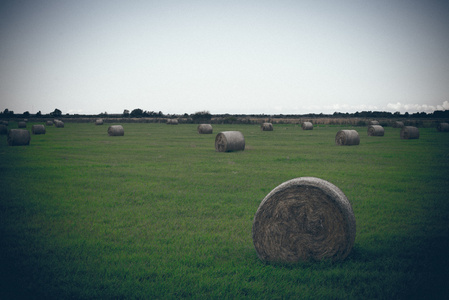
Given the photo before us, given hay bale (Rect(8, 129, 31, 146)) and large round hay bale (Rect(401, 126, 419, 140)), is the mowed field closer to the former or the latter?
hay bale (Rect(8, 129, 31, 146))

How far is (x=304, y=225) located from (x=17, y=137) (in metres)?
28.4

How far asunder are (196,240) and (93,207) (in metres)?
4.31

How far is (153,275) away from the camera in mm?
5898

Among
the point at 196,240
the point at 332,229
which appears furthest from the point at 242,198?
the point at 332,229

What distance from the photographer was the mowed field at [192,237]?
5.49 meters

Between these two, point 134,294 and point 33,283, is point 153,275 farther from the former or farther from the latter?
point 33,283

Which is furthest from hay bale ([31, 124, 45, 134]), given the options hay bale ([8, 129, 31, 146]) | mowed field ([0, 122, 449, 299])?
mowed field ([0, 122, 449, 299])

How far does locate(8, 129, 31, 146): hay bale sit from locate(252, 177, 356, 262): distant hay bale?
27.6 m

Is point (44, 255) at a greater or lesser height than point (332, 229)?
lesser

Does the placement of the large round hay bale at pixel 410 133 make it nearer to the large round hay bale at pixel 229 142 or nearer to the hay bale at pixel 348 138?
the hay bale at pixel 348 138

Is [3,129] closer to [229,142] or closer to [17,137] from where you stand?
[17,137]

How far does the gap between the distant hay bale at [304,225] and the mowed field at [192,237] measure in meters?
0.27

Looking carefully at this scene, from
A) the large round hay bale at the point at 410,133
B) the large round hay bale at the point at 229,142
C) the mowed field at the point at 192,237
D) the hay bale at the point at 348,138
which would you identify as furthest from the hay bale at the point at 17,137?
the large round hay bale at the point at 410,133

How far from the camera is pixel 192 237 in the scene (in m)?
7.53
